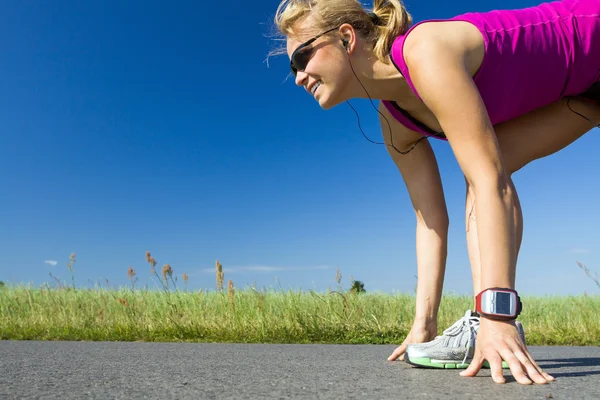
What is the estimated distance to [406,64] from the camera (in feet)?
7.32

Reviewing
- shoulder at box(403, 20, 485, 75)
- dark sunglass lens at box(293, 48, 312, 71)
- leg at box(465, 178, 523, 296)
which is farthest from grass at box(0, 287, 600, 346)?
shoulder at box(403, 20, 485, 75)

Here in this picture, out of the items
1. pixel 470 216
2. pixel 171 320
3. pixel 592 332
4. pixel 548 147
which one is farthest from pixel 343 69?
pixel 592 332

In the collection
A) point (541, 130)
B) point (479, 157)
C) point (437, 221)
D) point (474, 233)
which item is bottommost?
point (474, 233)

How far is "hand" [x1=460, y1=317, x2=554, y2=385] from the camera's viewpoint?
1806mm

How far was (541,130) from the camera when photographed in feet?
8.78

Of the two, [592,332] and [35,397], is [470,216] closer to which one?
[35,397]

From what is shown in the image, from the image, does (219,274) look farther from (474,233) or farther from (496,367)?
(496,367)

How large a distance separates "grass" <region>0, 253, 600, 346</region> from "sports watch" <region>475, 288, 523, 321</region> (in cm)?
324

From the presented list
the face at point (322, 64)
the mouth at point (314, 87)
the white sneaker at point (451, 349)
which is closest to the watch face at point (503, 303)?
the white sneaker at point (451, 349)

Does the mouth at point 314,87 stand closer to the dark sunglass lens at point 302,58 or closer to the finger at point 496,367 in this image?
the dark sunglass lens at point 302,58

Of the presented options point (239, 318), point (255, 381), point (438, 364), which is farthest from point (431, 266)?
point (239, 318)

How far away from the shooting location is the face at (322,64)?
2.52 m

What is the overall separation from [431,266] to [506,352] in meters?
1.01

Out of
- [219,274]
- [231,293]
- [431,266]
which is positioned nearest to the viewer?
[431,266]
